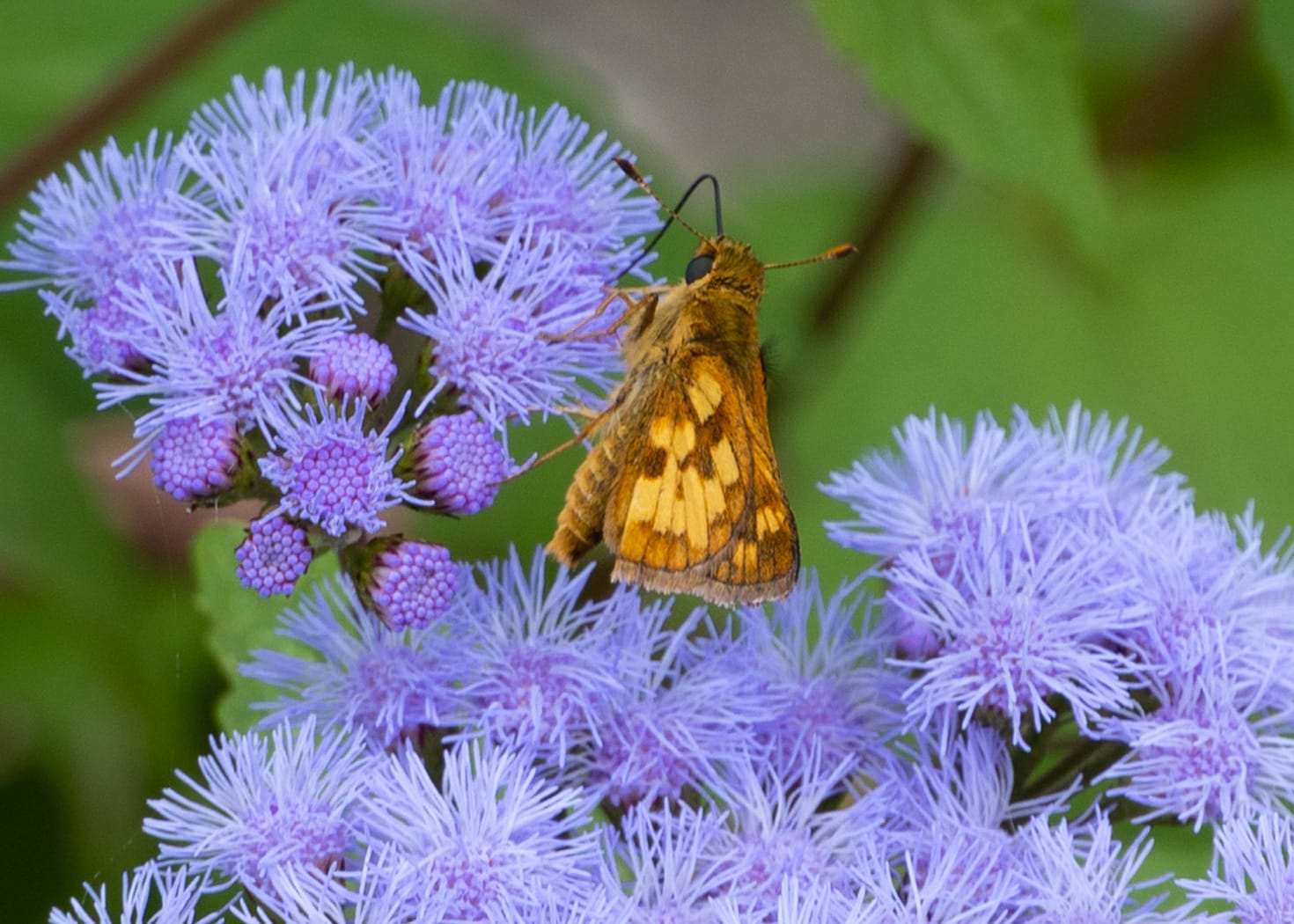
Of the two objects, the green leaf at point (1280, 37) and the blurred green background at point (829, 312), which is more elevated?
the green leaf at point (1280, 37)

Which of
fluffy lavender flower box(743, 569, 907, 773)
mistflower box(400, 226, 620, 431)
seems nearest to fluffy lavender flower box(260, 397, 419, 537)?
mistflower box(400, 226, 620, 431)

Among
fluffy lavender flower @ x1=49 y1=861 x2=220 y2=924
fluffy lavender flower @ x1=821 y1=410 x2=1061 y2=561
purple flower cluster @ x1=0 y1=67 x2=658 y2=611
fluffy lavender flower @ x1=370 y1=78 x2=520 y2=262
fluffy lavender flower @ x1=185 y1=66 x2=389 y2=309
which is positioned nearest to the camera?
fluffy lavender flower @ x1=49 y1=861 x2=220 y2=924

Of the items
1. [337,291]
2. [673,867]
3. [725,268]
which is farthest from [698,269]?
→ [673,867]

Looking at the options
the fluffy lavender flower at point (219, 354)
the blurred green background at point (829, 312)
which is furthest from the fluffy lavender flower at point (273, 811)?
the blurred green background at point (829, 312)

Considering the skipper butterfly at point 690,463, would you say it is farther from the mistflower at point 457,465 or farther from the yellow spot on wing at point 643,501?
the mistflower at point 457,465

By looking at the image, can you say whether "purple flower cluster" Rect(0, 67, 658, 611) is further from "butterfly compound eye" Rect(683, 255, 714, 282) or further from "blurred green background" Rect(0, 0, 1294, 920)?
"blurred green background" Rect(0, 0, 1294, 920)

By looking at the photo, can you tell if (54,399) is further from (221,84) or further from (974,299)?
(974,299)
